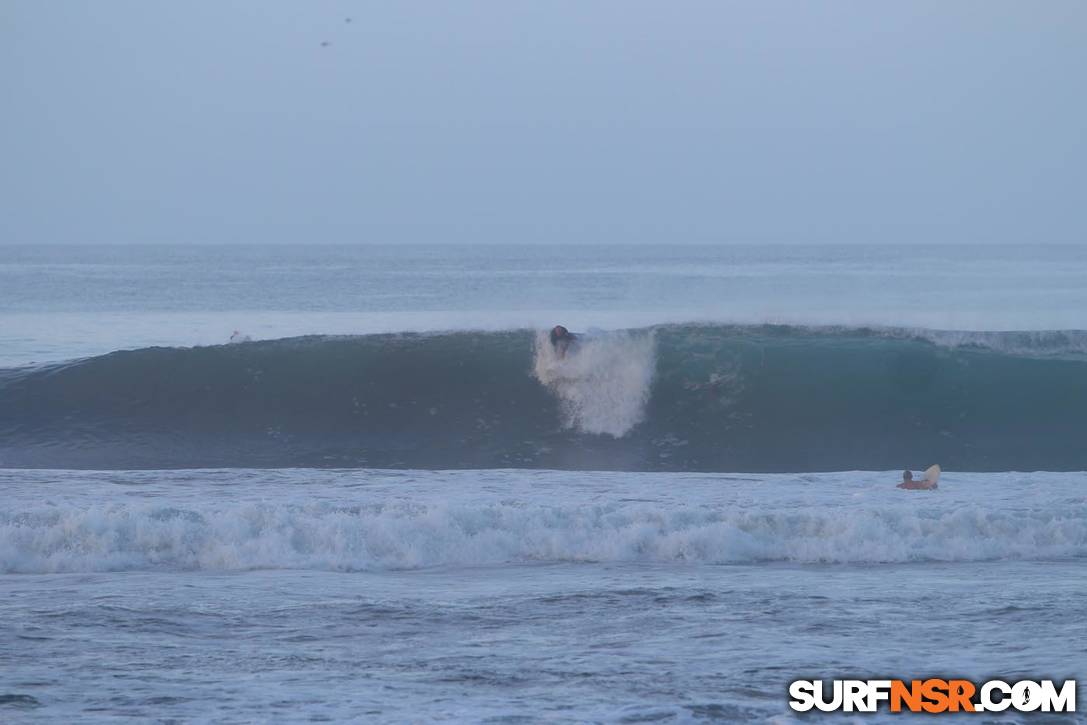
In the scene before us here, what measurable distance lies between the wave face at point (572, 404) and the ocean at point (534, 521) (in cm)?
5

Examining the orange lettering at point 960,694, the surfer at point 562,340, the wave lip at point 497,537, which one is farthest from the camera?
the surfer at point 562,340

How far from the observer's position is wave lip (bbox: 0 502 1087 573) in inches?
336

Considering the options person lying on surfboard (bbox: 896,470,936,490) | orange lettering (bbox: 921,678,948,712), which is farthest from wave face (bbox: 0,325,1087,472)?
orange lettering (bbox: 921,678,948,712)

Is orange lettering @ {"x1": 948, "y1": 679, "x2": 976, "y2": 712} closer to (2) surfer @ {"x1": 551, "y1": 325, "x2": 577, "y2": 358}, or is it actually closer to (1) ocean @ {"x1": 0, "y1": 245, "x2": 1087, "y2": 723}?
(1) ocean @ {"x1": 0, "y1": 245, "x2": 1087, "y2": 723}

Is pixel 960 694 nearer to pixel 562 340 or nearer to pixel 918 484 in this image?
pixel 918 484

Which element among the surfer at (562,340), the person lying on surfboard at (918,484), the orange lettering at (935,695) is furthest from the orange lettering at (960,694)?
the surfer at (562,340)

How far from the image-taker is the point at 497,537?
8945 mm

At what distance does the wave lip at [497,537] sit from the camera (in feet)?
28.0

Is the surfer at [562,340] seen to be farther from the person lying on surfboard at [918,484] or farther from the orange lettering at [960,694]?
the orange lettering at [960,694]

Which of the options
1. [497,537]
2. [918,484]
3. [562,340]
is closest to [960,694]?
[497,537]

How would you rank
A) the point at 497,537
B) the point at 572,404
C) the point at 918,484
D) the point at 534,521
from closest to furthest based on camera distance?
the point at 497,537 → the point at 534,521 → the point at 918,484 → the point at 572,404

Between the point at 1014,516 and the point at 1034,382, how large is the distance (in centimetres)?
727

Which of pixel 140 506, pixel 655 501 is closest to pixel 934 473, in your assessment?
pixel 655 501

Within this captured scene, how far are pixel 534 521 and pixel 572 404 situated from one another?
19.0 feet
